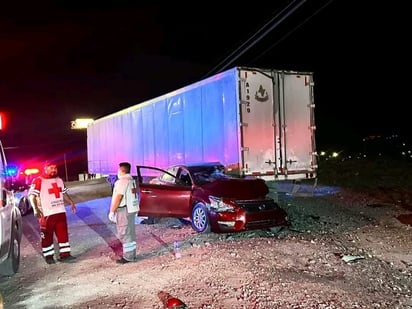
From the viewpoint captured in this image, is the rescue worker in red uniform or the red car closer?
the rescue worker in red uniform

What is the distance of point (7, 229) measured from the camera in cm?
570

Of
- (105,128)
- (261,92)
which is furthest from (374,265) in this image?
(105,128)

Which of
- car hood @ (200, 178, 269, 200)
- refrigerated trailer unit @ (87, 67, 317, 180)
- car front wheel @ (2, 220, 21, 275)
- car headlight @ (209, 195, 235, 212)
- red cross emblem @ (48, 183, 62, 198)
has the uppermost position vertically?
refrigerated trailer unit @ (87, 67, 317, 180)

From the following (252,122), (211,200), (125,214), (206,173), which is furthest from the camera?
(252,122)

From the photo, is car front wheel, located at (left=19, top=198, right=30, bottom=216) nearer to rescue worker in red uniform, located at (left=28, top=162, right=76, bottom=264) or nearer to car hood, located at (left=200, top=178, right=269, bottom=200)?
rescue worker in red uniform, located at (left=28, top=162, right=76, bottom=264)

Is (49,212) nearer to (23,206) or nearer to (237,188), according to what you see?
(237,188)

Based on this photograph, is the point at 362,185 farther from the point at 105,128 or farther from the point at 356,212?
the point at 105,128

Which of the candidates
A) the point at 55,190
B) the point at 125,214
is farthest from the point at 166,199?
the point at 55,190

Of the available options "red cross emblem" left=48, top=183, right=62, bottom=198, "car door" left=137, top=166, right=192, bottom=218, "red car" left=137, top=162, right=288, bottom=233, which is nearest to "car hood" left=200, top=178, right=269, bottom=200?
"red car" left=137, top=162, right=288, bottom=233

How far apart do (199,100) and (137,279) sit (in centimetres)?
737

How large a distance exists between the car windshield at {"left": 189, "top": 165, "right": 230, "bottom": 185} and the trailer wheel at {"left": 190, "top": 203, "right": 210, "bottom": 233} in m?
0.61

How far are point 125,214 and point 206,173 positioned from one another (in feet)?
10.3

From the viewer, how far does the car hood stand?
8891mm

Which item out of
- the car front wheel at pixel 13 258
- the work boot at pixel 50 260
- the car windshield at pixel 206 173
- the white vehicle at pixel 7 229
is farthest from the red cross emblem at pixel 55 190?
the car windshield at pixel 206 173
